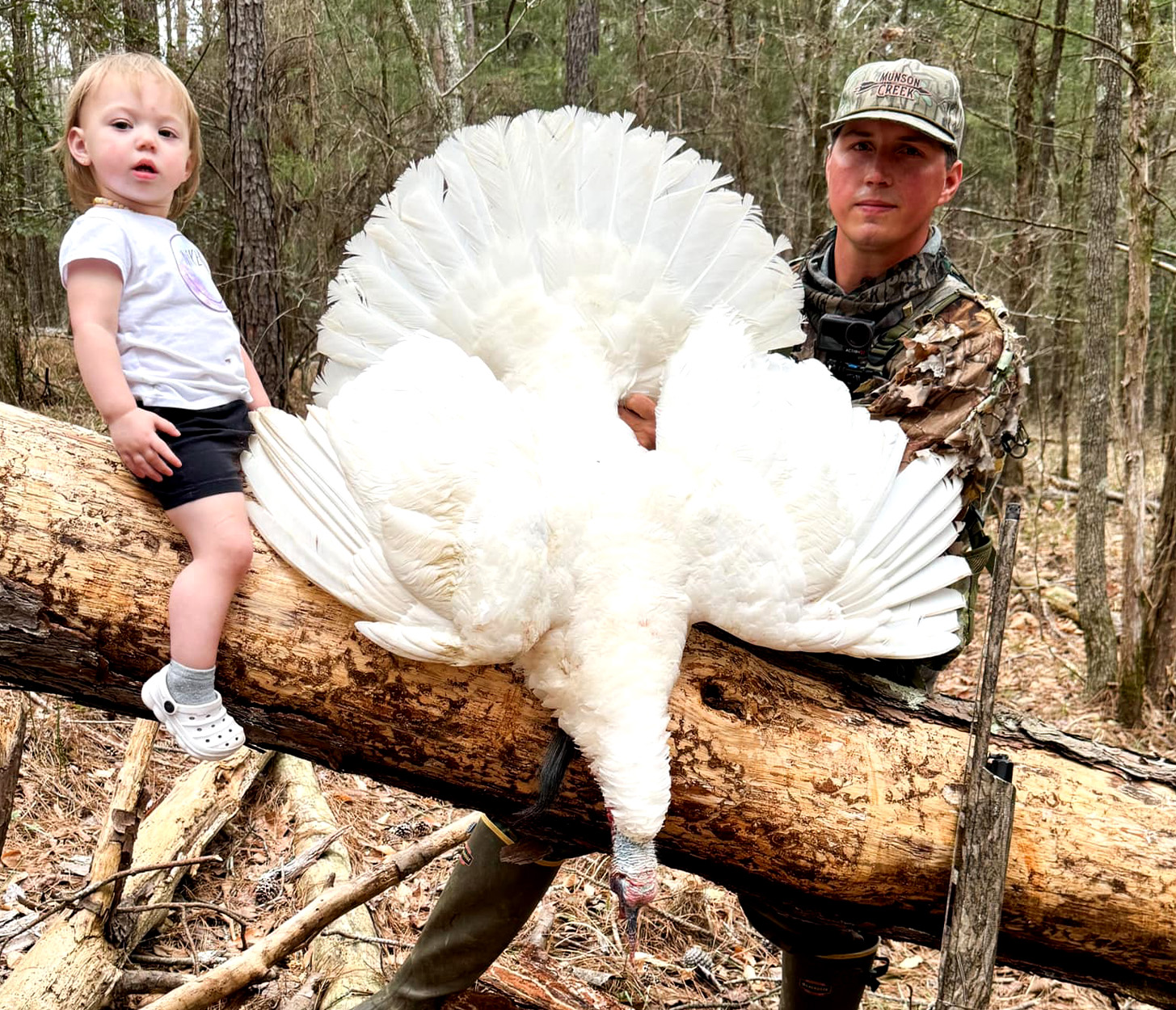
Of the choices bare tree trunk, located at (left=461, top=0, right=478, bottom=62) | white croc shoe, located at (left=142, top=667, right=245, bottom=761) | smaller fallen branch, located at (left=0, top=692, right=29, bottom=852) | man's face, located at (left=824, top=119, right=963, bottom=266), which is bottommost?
smaller fallen branch, located at (left=0, top=692, right=29, bottom=852)

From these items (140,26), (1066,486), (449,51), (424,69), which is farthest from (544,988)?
(1066,486)

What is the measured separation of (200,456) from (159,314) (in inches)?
14.0

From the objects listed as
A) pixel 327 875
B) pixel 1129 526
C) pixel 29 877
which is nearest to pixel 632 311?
pixel 327 875

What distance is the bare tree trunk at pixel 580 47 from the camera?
804 cm

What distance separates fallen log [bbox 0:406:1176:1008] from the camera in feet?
6.88

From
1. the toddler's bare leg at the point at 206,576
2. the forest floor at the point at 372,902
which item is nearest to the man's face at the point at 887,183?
the toddler's bare leg at the point at 206,576

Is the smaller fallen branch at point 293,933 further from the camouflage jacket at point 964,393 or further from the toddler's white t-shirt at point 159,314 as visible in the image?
the camouflage jacket at point 964,393

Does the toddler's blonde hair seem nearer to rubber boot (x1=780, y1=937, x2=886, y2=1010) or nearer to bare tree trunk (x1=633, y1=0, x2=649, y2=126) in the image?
rubber boot (x1=780, y1=937, x2=886, y2=1010)

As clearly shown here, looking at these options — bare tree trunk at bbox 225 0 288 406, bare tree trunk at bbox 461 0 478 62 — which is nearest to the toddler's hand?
bare tree trunk at bbox 225 0 288 406

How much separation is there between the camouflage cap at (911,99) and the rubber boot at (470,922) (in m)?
2.62

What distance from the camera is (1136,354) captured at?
5.19 metres

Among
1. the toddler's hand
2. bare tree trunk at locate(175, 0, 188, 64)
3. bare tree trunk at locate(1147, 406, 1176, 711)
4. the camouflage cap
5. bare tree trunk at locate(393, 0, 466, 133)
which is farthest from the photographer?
bare tree trunk at locate(175, 0, 188, 64)

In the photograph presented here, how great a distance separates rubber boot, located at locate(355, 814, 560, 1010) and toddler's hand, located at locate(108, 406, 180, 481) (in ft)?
4.95

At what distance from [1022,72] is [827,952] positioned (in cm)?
840
